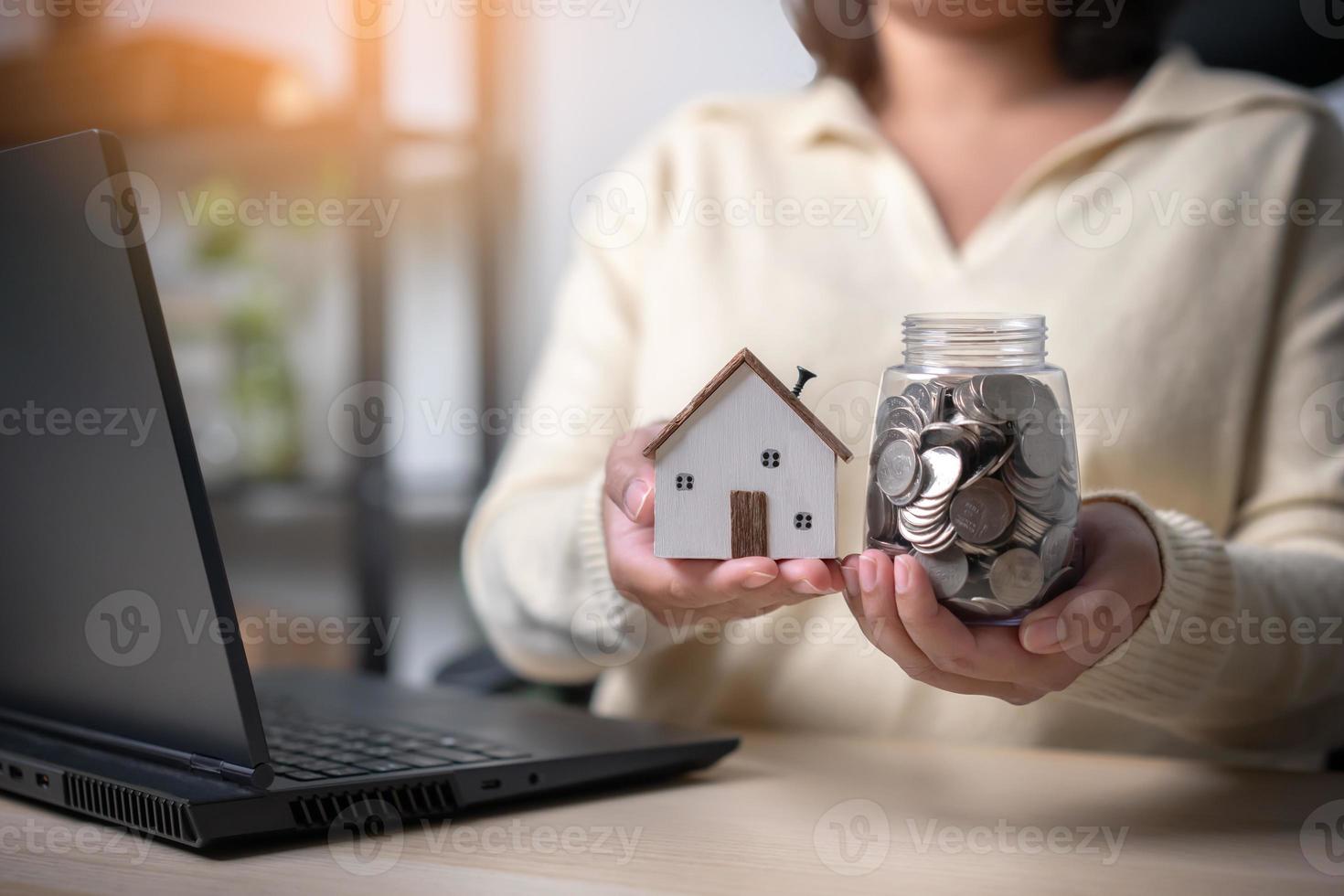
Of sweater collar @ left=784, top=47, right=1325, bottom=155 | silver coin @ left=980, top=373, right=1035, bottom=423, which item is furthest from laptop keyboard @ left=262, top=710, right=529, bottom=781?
sweater collar @ left=784, top=47, right=1325, bottom=155

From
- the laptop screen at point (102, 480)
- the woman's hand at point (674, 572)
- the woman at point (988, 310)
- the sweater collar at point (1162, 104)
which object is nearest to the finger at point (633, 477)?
the woman's hand at point (674, 572)

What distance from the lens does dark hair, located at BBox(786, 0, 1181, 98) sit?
110 cm

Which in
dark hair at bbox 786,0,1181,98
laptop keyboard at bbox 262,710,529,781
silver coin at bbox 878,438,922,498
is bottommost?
laptop keyboard at bbox 262,710,529,781

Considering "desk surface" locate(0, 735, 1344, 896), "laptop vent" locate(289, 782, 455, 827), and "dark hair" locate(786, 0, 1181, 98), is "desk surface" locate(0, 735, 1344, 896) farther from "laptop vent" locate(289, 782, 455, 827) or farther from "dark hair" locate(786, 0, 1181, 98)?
"dark hair" locate(786, 0, 1181, 98)

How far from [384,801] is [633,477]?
207 mm

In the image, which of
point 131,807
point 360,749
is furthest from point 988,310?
point 131,807

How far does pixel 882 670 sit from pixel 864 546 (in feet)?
1.30

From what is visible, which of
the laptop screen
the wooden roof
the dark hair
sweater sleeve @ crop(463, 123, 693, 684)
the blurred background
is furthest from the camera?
the blurred background

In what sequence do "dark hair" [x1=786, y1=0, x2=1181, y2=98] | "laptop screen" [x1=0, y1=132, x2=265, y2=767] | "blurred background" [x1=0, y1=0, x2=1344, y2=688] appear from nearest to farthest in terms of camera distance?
"laptop screen" [x1=0, y1=132, x2=265, y2=767]
"dark hair" [x1=786, y1=0, x2=1181, y2=98]
"blurred background" [x1=0, y1=0, x2=1344, y2=688]

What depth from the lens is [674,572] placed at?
60cm

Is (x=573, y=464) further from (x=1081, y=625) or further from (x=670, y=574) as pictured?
(x=1081, y=625)

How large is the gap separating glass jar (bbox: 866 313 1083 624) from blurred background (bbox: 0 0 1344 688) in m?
1.98

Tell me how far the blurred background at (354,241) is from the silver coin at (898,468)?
197 cm

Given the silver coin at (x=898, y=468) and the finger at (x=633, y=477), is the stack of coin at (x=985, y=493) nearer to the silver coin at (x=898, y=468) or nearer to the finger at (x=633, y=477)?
the silver coin at (x=898, y=468)
